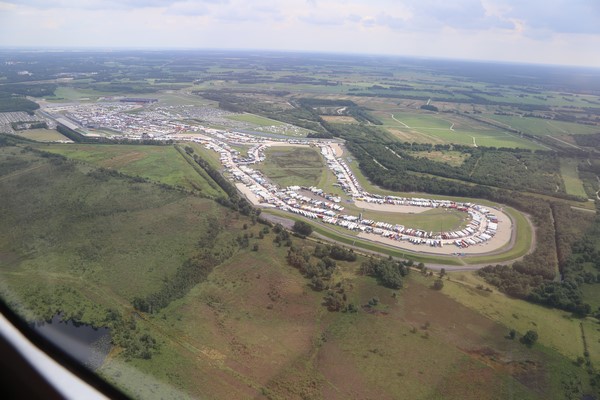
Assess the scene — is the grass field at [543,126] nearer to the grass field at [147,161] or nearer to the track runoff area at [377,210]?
the track runoff area at [377,210]

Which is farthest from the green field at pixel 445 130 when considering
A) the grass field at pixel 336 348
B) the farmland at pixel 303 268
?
the grass field at pixel 336 348

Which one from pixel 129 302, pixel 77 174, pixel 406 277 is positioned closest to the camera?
pixel 129 302

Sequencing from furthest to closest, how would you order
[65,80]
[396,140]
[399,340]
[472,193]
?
[65,80] → [396,140] → [472,193] → [399,340]

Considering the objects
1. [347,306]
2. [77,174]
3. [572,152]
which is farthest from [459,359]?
[572,152]

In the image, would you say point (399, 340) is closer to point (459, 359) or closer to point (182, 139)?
point (459, 359)

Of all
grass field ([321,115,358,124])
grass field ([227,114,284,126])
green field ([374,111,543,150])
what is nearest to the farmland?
green field ([374,111,543,150])

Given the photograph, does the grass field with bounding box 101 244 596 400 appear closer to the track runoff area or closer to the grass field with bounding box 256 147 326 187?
the track runoff area
